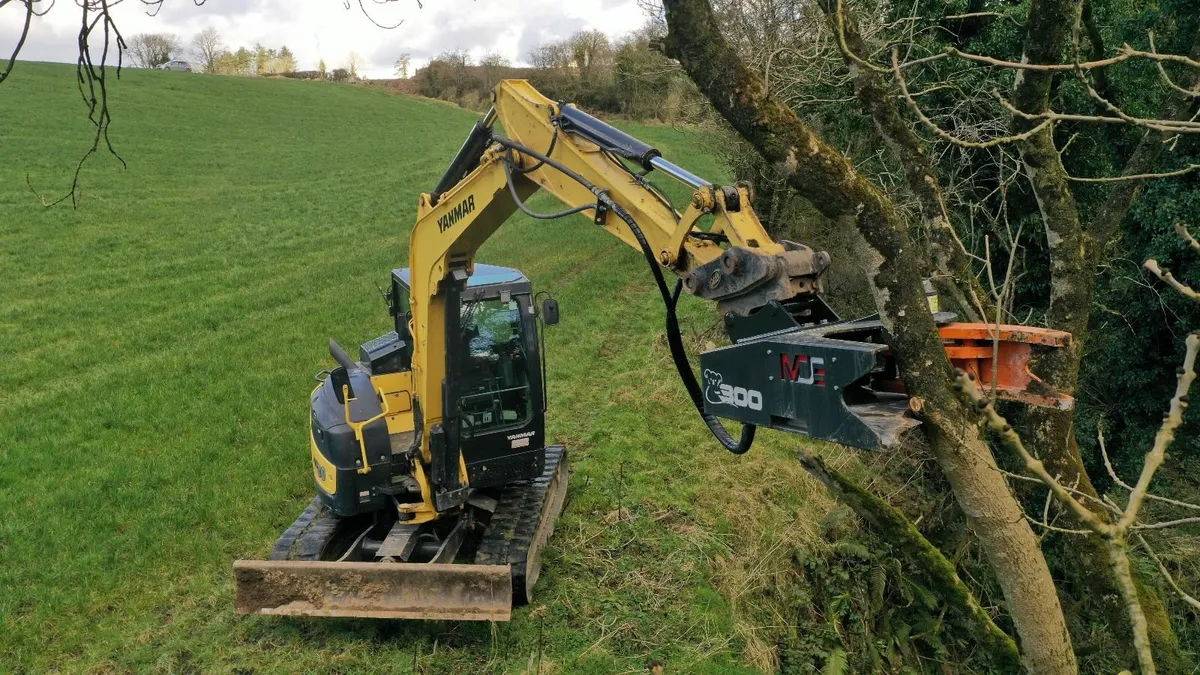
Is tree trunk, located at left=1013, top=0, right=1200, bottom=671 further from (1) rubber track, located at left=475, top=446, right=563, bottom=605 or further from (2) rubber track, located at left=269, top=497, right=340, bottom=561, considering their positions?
(2) rubber track, located at left=269, top=497, right=340, bottom=561

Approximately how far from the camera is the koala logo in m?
2.99

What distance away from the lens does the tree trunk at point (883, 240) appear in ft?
9.72

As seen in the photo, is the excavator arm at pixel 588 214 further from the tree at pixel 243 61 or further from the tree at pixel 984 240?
the tree at pixel 243 61

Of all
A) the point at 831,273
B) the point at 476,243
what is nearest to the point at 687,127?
the point at 831,273

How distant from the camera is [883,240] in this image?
317cm

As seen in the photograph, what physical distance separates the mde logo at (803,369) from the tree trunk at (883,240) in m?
0.47

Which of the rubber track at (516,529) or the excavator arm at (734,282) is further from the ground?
the excavator arm at (734,282)

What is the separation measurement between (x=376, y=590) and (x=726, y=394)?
12.5 ft

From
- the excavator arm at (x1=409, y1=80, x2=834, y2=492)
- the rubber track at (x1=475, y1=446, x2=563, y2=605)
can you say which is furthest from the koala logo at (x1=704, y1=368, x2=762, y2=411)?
the rubber track at (x1=475, y1=446, x2=563, y2=605)

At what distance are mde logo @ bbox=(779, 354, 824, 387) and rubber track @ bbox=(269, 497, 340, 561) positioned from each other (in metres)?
4.88

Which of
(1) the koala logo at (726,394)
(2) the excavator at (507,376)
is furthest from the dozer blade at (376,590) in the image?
(1) the koala logo at (726,394)

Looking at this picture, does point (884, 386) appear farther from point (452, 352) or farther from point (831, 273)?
point (831, 273)

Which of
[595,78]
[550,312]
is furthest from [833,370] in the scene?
[595,78]

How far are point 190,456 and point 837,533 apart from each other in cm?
733
